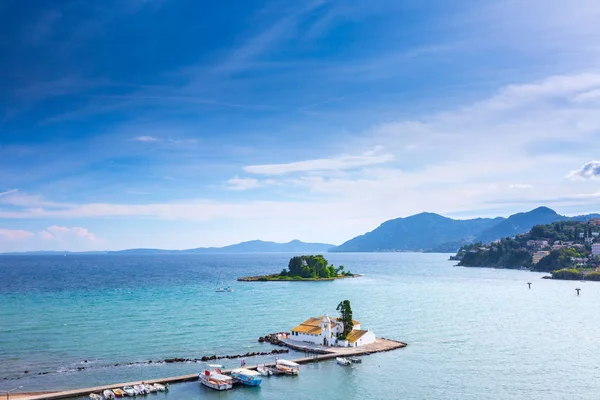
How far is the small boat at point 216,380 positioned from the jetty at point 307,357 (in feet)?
6.16

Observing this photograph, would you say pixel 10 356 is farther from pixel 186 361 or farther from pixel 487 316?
pixel 487 316

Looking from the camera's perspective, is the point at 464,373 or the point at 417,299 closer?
the point at 464,373

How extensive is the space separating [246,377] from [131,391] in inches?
427

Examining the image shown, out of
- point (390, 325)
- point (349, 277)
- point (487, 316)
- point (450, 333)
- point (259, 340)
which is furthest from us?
point (349, 277)

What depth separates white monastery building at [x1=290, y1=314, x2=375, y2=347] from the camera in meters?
63.9

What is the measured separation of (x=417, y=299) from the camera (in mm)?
112562

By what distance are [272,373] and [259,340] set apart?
1606 cm

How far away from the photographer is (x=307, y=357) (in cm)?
5919

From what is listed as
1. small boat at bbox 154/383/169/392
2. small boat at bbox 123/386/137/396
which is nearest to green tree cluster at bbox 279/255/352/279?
small boat at bbox 154/383/169/392

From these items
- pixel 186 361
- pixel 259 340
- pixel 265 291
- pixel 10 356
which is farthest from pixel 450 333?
pixel 265 291

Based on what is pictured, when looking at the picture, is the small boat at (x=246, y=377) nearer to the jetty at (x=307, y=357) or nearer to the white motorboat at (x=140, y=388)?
the jetty at (x=307, y=357)

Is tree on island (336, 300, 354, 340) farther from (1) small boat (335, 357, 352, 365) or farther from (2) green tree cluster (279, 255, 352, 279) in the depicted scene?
(2) green tree cluster (279, 255, 352, 279)

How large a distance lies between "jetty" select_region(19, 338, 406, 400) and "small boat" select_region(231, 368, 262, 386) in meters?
1.56

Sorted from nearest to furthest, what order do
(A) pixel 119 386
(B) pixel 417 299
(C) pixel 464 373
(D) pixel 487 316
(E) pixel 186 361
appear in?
(A) pixel 119 386 → (C) pixel 464 373 → (E) pixel 186 361 → (D) pixel 487 316 → (B) pixel 417 299
